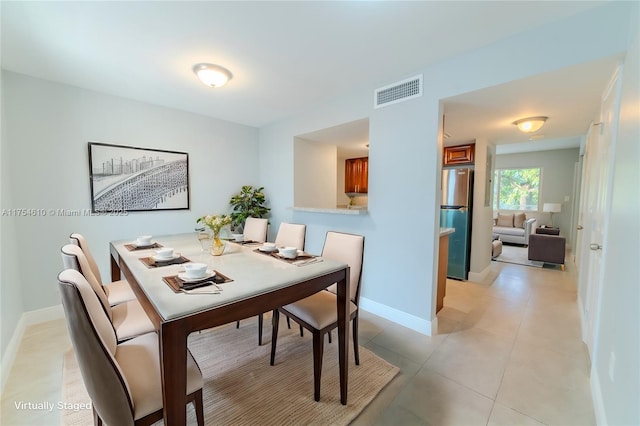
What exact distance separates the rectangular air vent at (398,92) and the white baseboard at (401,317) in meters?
2.16

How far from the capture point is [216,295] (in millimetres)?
1113

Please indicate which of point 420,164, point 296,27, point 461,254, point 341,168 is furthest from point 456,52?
point 341,168

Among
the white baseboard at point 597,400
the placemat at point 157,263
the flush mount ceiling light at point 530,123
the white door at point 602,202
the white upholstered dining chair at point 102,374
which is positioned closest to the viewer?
the white upholstered dining chair at point 102,374

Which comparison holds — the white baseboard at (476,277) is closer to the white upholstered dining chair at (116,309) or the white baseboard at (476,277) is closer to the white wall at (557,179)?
the white upholstered dining chair at (116,309)

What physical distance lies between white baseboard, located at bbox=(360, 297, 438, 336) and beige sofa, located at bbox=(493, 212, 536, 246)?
17.9ft

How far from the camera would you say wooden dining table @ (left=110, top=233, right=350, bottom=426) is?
0.91 meters

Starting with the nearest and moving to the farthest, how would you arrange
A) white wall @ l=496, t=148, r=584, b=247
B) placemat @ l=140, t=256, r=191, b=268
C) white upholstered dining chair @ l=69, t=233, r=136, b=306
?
1. placemat @ l=140, t=256, r=191, b=268
2. white upholstered dining chair @ l=69, t=233, r=136, b=306
3. white wall @ l=496, t=148, r=584, b=247

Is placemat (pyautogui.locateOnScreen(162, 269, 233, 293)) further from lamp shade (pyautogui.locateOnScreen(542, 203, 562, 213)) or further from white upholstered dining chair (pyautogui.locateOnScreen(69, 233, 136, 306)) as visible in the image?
lamp shade (pyautogui.locateOnScreen(542, 203, 562, 213))

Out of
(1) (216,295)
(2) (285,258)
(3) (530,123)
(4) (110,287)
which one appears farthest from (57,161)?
(3) (530,123)

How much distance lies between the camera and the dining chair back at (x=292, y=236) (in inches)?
95.2

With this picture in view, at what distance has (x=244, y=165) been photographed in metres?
4.14

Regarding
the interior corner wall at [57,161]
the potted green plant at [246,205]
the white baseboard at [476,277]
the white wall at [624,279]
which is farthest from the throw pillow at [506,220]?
the interior corner wall at [57,161]

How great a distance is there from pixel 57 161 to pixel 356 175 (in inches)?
180

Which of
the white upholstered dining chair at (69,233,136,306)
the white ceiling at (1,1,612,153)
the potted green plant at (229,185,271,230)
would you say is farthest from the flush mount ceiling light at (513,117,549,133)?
the white upholstered dining chair at (69,233,136,306)
